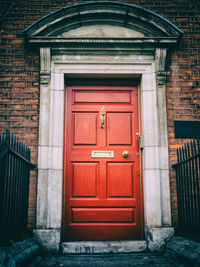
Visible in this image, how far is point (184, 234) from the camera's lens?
11.5ft

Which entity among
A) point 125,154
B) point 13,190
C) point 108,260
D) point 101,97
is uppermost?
point 101,97

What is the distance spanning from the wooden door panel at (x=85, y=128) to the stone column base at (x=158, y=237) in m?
1.64

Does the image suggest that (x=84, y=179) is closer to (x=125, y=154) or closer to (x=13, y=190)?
(x=125, y=154)

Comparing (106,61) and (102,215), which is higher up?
(106,61)

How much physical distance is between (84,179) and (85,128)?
0.85 m

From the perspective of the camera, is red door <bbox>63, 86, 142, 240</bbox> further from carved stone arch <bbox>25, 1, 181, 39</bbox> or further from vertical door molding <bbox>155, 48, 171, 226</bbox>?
carved stone arch <bbox>25, 1, 181, 39</bbox>

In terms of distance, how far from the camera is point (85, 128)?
4211 millimetres

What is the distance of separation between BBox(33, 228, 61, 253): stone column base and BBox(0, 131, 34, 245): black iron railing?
223 millimetres

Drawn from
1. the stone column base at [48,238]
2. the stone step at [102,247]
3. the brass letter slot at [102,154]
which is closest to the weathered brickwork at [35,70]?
the stone column base at [48,238]

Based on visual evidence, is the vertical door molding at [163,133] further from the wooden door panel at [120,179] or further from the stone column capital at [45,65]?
the stone column capital at [45,65]

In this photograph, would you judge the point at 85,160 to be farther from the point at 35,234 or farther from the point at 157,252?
the point at 157,252

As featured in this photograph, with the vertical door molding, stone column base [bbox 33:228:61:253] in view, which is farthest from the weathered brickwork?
stone column base [bbox 33:228:61:253]

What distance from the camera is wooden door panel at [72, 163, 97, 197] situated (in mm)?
4004

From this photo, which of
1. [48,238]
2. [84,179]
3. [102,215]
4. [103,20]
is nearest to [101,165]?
[84,179]
